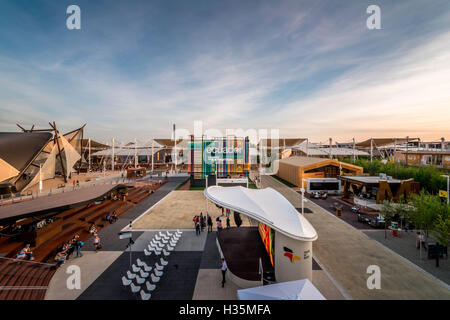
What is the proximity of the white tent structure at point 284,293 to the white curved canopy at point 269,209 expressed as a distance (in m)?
2.59

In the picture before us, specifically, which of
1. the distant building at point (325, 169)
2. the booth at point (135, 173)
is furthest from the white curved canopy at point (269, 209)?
the booth at point (135, 173)

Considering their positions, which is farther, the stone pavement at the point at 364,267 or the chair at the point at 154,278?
the chair at the point at 154,278

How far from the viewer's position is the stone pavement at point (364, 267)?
10.3 metres

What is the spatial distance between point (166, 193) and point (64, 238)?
1824 cm

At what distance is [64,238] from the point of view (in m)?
16.9

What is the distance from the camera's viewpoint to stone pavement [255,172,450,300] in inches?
405

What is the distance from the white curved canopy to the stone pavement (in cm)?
400

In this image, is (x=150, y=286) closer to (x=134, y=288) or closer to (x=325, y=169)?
(x=134, y=288)

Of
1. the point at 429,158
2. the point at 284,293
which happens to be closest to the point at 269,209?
the point at 284,293

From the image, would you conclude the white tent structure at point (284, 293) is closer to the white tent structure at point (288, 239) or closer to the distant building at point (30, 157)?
the white tent structure at point (288, 239)

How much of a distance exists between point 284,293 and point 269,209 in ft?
17.8
